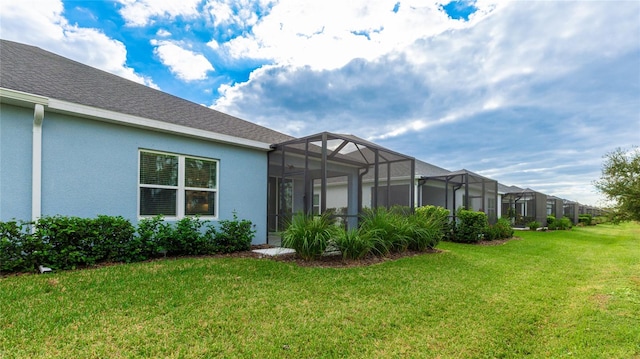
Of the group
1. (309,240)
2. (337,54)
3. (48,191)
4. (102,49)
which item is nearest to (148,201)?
(48,191)

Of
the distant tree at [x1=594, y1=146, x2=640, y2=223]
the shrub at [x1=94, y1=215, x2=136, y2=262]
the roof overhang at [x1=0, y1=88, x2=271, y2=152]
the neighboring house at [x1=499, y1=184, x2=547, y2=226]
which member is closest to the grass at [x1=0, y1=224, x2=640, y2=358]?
the shrub at [x1=94, y1=215, x2=136, y2=262]

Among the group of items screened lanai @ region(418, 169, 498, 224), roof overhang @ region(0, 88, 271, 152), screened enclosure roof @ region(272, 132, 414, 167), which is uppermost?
roof overhang @ region(0, 88, 271, 152)

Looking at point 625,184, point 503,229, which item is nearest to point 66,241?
point 625,184

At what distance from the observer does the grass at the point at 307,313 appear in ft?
9.36

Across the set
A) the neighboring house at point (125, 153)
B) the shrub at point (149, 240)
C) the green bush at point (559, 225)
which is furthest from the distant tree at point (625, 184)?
the green bush at point (559, 225)

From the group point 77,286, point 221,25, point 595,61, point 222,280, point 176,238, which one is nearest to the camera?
point 77,286

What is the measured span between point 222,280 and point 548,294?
17.0 feet

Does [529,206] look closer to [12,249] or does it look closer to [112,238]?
[112,238]

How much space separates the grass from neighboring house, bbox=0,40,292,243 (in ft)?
5.39

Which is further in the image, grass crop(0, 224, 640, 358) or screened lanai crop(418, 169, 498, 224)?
screened lanai crop(418, 169, 498, 224)

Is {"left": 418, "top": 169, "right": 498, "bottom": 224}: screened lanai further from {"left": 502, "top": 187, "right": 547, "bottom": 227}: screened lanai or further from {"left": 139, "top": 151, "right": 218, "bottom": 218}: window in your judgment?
{"left": 139, "top": 151, "right": 218, "bottom": 218}: window

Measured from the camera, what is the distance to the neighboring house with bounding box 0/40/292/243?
17.1 feet

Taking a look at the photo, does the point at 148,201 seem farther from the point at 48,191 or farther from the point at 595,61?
the point at 595,61

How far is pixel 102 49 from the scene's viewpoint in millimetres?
9469
